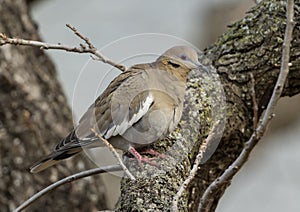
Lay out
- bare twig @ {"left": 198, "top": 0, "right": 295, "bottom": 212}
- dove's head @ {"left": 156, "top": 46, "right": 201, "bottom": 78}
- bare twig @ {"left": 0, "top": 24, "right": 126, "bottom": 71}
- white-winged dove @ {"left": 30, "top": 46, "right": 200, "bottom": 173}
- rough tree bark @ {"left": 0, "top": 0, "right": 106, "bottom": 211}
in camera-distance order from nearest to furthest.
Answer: bare twig @ {"left": 198, "top": 0, "right": 295, "bottom": 212} < bare twig @ {"left": 0, "top": 24, "right": 126, "bottom": 71} < white-winged dove @ {"left": 30, "top": 46, "right": 200, "bottom": 173} < dove's head @ {"left": 156, "top": 46, "right": 201, "bottom": 78} < rough tree bark @ {"left": 0, "top": 0, "right": 106, "bottom": 211}

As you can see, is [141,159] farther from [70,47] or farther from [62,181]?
[70,47]

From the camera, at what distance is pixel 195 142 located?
288cm

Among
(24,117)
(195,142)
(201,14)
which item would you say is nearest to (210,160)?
(195,142)

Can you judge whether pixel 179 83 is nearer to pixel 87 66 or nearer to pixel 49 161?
pixel 87 66

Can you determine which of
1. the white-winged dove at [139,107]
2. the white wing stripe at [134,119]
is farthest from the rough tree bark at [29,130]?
the white wing stripe at [134,119]

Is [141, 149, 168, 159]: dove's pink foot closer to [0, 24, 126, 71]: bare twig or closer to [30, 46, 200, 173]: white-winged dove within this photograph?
[30, 46, 200, 173]: white-winged dove

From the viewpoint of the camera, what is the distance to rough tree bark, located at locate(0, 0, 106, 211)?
3.97m

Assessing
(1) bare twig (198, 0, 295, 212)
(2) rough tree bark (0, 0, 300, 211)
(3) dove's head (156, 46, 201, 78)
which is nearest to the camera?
(1) bare twig (198, 0, 295, 212)

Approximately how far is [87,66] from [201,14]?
4.39 metres

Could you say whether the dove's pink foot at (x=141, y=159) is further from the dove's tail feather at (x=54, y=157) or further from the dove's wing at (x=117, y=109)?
the dove's tail feather at (x=54, y=157)

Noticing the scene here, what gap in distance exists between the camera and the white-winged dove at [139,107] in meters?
2.92

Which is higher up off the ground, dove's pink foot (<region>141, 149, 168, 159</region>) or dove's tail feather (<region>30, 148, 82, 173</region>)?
dove's tail feather (<region>30, 148, 82, 173</region>)

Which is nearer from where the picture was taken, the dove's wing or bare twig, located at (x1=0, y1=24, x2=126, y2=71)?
bare twig, located at (x1=0, y1=24, x2=126, y2=71)

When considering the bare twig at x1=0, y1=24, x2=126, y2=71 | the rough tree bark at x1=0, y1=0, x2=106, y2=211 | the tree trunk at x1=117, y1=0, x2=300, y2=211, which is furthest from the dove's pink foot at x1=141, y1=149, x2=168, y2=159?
the rough tree bark at x1=0, y1=0, x2=106, y2=211
